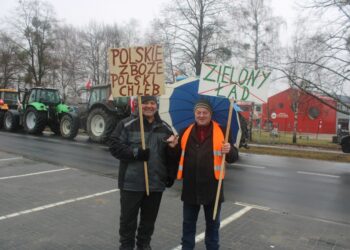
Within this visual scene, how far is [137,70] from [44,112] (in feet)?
55.4

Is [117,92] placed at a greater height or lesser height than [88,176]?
greater

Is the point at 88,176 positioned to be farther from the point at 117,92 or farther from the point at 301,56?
the point at 301,56

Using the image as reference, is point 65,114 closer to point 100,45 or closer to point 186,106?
point 186,106

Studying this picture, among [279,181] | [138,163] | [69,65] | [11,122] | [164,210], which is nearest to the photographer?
[138,163]

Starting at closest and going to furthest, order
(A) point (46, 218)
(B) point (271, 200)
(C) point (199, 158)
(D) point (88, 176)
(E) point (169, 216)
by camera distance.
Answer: (C) point (199, 158) → (A) point (46, 218) → (E) point (169, 216) → (B) point (271, 200) → (D) point (88, 176)

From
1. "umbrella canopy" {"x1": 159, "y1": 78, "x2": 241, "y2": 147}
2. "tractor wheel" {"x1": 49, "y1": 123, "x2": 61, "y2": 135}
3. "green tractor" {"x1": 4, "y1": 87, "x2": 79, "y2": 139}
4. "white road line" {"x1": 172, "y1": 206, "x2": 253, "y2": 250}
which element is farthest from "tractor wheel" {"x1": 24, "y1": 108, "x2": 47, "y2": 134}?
"umbrella canopy" {"x1": 159, "y1": 78, "x2": 241, "y2": 147}

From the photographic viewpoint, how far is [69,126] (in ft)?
61.0

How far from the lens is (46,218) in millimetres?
5129

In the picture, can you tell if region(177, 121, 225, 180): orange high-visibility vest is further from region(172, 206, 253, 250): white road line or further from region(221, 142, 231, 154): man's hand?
region(172, 206, 253, 250): white road line

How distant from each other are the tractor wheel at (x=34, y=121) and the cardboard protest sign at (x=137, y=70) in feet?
54.4

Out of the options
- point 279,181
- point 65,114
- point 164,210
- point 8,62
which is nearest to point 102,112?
point 65,114

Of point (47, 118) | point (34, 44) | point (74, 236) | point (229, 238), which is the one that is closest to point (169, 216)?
point (229, 238)

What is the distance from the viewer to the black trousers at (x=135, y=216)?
3.59 meters

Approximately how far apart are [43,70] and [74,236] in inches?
1515
